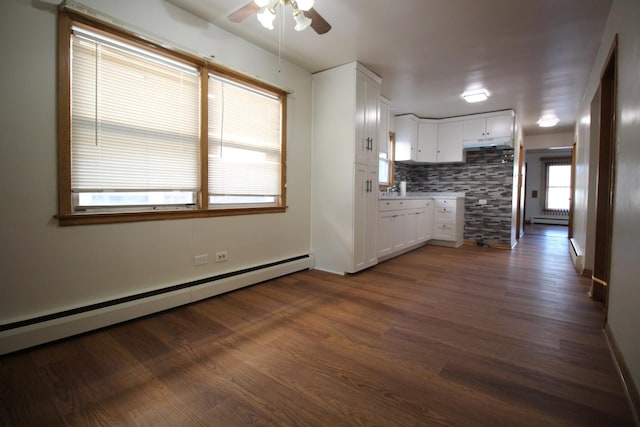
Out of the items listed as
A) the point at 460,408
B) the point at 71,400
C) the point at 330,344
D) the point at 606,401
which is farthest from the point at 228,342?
the point at 606,401

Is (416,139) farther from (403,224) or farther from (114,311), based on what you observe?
(114,311)

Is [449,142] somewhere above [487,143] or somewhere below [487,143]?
above

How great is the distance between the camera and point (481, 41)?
2.84m

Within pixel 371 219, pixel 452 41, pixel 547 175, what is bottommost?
pixel 371 219

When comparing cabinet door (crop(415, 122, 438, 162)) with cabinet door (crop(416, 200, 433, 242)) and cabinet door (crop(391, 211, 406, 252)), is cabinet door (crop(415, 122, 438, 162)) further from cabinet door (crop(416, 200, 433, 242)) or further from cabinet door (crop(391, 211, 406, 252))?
cabinet door (crop(391, 211, 406, 252))

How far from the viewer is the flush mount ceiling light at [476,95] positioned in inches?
165

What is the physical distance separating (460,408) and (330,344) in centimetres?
81

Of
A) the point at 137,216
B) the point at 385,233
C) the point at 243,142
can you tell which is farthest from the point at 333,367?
the point at 385,233

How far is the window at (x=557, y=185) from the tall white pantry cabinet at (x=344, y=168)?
9007 mm

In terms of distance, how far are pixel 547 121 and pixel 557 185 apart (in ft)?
16.7

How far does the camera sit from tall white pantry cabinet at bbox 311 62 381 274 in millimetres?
3424

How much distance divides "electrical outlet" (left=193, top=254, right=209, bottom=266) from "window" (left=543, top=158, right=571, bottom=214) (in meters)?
11.1

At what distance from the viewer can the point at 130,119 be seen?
2184mm

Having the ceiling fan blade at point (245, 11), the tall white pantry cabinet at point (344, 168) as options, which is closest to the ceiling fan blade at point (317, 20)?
the ceiling fan blade at point (245, 11)
